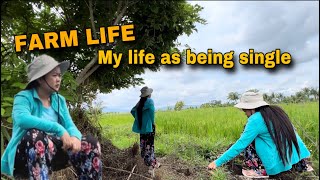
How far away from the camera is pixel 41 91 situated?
2.45m

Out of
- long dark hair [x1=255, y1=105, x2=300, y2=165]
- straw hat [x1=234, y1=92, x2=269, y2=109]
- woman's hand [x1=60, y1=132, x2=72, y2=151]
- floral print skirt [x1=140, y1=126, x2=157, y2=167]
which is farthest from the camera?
floral print skirt [x1=140, y1=126, x2=157, y2=167]

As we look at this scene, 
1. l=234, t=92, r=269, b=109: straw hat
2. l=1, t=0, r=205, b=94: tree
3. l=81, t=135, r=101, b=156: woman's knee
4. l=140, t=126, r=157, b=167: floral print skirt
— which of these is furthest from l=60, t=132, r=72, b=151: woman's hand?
l=140, t=126, r=157, b=167: floral print skirt

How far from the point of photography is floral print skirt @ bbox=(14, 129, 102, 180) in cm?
237

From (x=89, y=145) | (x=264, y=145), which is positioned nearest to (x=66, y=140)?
(x=89, y=145)

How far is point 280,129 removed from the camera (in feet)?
11.9

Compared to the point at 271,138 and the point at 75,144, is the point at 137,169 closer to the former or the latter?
the point at 271,138

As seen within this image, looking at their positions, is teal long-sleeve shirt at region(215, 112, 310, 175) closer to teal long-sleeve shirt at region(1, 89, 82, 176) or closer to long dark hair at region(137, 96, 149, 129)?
teal long-sleeve shirt at region(1, 89, 82, 176)

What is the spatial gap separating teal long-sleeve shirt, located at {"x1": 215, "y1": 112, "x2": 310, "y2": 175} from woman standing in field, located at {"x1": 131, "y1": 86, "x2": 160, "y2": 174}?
194 centimetres

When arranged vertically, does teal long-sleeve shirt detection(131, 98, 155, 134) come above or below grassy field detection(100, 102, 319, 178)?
above

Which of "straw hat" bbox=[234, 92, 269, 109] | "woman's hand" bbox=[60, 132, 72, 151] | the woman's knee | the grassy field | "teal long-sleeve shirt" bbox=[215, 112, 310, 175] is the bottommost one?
the grassy field

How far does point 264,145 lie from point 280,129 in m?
0.24

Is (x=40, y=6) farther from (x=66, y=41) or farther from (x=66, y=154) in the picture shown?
(x=66, y=154)

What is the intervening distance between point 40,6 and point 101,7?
101 centimetres

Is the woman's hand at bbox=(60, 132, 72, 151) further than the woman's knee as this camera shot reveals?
No
